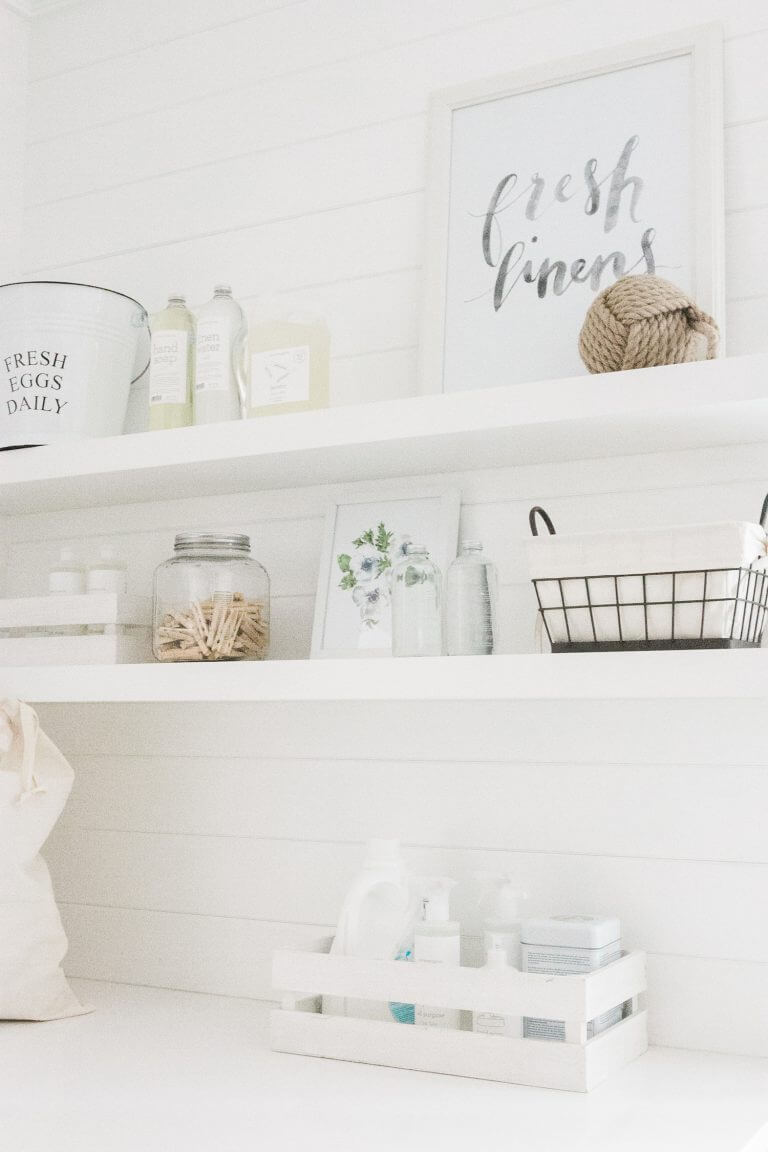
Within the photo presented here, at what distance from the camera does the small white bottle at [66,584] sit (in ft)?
5.58

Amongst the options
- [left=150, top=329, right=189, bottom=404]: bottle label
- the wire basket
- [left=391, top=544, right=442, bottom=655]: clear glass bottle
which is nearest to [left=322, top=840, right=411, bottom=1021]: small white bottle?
[left=391, top=544, right=442, bottom=655]: clear glass bottle

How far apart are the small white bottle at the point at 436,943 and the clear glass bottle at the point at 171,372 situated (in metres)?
0.75

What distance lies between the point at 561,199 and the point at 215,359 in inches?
20.6

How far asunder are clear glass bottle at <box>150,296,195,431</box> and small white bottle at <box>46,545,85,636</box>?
241 millimetres

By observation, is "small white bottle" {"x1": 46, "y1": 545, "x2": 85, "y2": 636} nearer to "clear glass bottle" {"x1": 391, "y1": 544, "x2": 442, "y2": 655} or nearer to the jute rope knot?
"clear glass bottle" {"x1": 391, "y1": 544, "x2": 442, "y2": 655}

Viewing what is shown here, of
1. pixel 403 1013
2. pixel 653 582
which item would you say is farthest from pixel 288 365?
pixel 403 1013

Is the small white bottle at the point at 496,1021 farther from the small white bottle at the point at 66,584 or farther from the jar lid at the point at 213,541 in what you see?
the small white bottle at the point at 66,584

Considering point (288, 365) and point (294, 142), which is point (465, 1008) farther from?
point (294, 142)

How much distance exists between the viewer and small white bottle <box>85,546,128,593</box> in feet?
5.56

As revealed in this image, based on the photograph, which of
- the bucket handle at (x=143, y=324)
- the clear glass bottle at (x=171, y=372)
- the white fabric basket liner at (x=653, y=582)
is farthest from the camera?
the bucket handle at (x=143, y=324)

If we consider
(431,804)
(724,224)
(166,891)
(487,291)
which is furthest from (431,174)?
(166,891)

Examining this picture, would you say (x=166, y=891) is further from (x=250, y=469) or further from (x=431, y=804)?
(x=250, y=469)

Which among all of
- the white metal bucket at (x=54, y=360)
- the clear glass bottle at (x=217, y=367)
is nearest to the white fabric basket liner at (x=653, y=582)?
the clear glass bottle at (x=217, y=367)

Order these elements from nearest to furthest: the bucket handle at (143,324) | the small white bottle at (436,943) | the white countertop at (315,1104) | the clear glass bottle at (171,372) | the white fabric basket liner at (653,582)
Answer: the white countertop at (315,1104) → the white fabric basket liner at (653,582) → the small white bottle at (436,943) → the clear glass bottle at (171,372) → the bucket handle at (143,324)
